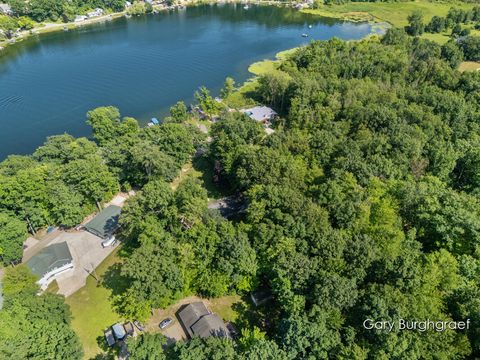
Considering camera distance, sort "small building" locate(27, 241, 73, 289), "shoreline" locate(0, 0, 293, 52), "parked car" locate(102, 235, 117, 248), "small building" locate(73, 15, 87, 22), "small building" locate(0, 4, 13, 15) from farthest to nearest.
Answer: "small building" locate(73, 15, 87, 22) < "small building" locate(0, 4, 13, 15) < "shoreline" locate(0, 0, 293, 52) < "parked car" locate(102, 235, 117, 248) < "small building" locate(27, 241, 73, 289)

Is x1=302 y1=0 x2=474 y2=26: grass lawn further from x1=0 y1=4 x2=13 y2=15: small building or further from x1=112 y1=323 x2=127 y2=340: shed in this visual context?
x1=112 y1=323 x2=127 y2=340: shed

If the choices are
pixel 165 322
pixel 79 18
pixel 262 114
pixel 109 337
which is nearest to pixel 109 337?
pixel 109 337

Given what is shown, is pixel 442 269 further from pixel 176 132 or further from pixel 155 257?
pixel 176 132

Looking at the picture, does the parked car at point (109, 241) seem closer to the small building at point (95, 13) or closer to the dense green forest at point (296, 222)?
the dense green forest at point (296, 222)

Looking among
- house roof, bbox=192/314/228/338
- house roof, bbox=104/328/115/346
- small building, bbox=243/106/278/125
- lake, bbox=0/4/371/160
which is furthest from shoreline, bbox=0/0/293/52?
house roof, bbox=192/314/228/338

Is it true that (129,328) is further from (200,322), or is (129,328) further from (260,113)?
(260,113)

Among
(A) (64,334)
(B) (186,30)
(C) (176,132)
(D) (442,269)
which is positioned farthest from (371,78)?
(B) (186,30)
